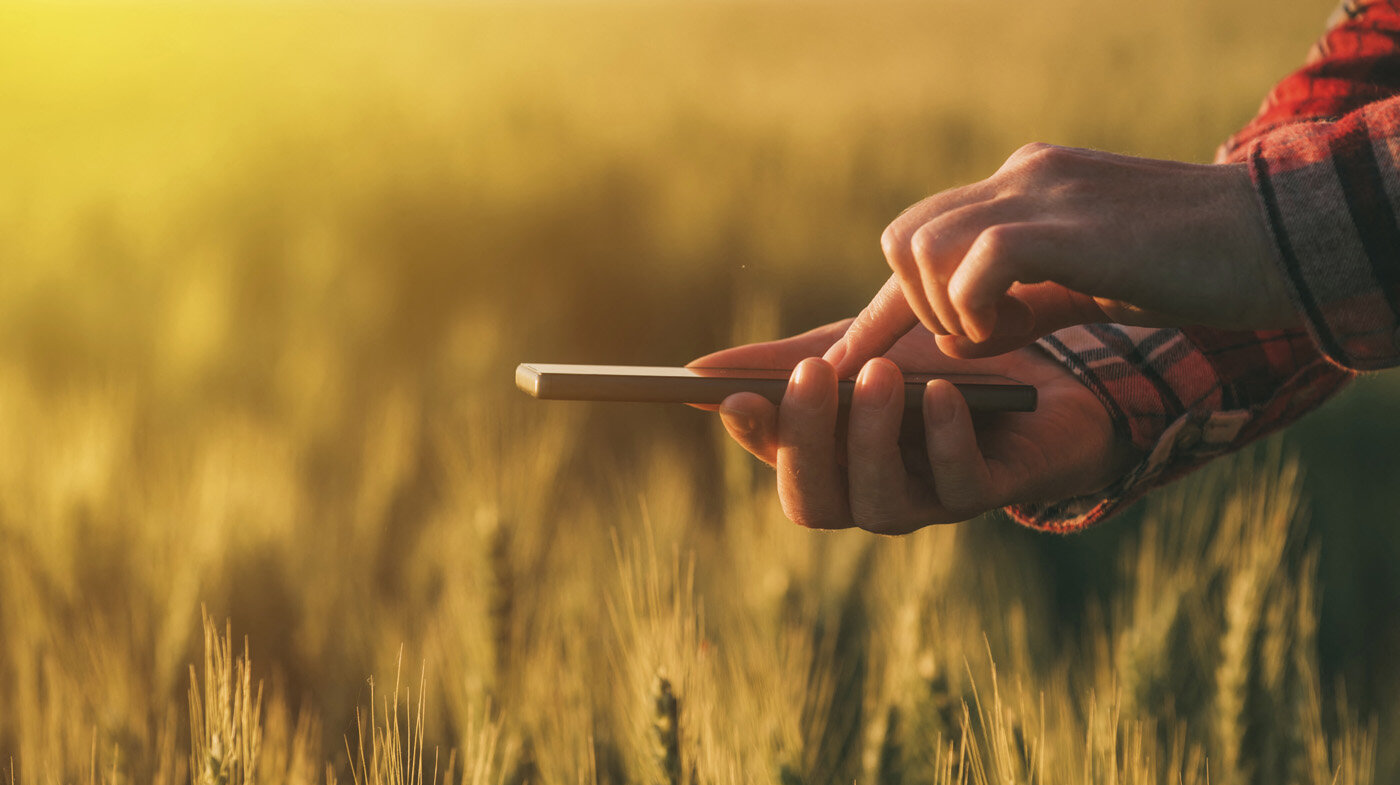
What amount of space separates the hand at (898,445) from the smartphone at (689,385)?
2 cm

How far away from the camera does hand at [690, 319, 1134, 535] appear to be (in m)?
0.73

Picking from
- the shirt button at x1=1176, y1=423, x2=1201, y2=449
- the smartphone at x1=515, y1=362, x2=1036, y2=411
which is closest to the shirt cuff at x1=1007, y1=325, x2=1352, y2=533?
the shirt button at x1=1176, y1=423, x2=1201, y2=449

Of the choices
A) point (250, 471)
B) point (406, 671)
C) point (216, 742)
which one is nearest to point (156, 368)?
point (250, 471)

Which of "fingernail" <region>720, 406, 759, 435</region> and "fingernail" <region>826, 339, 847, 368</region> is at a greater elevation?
"fingernail" <region>826, 339, 847, 368</region>

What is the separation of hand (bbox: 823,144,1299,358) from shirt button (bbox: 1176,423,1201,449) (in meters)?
0.30

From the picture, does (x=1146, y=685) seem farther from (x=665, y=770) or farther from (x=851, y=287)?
(x=851, y=287)

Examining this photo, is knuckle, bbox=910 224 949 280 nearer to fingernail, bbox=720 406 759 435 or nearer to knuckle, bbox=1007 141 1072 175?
knuckle, bbox=1007 141 1072 175

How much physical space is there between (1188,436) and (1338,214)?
36 cm

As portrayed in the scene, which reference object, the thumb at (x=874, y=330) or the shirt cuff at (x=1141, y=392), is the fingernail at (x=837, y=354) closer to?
the thumb at (x=874, y=330)

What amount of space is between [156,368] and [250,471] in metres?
0.53

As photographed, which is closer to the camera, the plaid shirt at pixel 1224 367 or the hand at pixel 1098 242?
the hand at pixel 1098 242

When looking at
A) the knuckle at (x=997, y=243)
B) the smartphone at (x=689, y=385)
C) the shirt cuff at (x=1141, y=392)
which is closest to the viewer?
the knuckle at (x=997, y=243)

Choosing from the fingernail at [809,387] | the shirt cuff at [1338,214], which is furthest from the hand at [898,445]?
the shirt cuff at [1338,214]

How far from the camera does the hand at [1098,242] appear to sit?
1.88 feet
